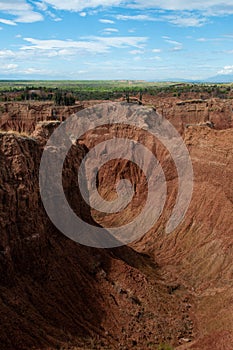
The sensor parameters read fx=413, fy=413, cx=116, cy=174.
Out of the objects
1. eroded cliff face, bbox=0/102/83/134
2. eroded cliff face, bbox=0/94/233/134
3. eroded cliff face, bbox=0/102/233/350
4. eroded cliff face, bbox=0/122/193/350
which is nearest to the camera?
eroded cliff face, bbox=0/122/193/350

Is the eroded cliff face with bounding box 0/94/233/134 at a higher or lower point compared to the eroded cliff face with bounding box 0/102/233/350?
higher

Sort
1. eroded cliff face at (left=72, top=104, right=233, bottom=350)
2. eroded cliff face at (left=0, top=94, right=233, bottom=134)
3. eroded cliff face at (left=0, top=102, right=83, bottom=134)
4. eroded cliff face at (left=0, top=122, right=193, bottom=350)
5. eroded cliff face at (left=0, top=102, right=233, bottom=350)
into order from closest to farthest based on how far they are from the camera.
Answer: eroded cliff face at (left=0, top=122, right=193, bottom=350)
eroded cliff face at (left=0, top=102, right=233, bottom=350)
eroded cliff face at (left=72, top=104, right=233, bottom=350)
eroded cliff face at (left=0, top=102, right=83, bottom=134)
eroded cliff face at (left=0, top=94, right=233, bottom=134)

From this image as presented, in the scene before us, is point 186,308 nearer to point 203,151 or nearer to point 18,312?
point 18,312

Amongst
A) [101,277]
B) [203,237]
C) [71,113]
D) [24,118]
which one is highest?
[71,113]

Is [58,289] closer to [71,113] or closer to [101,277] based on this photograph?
[101,277]

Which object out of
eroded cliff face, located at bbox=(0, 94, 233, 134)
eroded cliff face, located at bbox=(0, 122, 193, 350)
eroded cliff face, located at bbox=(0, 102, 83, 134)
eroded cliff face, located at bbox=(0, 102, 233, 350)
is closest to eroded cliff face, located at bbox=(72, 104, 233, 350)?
eroded cliff face, located at bbox=(0, 102, 233, 350)

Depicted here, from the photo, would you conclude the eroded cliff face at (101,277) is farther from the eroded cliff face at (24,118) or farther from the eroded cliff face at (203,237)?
the eroded cliff face at (24,118)

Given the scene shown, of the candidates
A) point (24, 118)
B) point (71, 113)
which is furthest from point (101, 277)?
point (71, 113)

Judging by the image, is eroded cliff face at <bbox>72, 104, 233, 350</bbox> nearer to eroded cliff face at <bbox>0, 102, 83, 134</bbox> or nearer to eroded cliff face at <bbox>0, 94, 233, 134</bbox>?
eroded cliff face at <bbox>0, 94, 233, 134</bbox>

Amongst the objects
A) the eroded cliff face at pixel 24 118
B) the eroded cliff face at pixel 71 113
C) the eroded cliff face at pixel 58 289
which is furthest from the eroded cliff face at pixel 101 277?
the eroded cliff face at pixel 24 118
